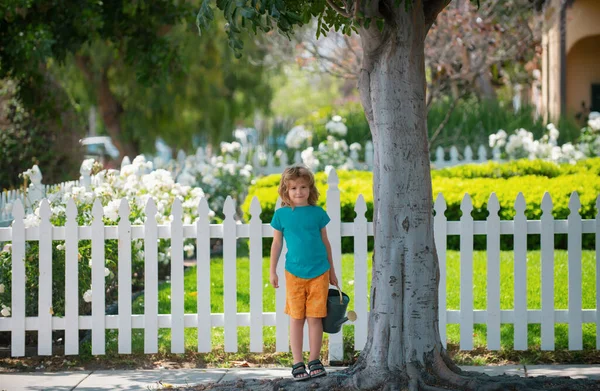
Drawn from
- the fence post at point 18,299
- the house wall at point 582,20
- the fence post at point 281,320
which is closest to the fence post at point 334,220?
the fence post at point 281,320

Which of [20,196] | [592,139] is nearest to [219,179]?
[20,196]

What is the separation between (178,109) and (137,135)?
1135mm

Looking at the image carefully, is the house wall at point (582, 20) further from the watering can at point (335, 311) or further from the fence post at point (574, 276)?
the watering can at point (335, 311)

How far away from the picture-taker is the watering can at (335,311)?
539cm

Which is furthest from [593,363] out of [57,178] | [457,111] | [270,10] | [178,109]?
[178,109]

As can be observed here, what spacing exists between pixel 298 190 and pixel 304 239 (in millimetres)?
294

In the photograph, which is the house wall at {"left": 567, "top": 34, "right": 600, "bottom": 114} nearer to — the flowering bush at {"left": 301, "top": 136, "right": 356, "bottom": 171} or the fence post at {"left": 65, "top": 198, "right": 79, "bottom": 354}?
the flowering bush at {"left": 301, "top": 136, "right": 356, "bottom": 171}

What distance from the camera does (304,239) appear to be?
541 cm

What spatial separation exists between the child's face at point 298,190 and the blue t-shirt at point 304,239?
6cm

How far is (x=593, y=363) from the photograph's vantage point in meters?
6.19

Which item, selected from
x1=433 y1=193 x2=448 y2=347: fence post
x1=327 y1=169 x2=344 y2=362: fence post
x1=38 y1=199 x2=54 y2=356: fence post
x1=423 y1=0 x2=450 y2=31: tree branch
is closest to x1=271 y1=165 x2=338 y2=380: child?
x1=327 y1=169 x2=344 y2=362: fence post

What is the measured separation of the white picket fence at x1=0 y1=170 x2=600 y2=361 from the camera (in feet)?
20.3

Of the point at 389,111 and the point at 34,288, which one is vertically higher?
the point at 389,111

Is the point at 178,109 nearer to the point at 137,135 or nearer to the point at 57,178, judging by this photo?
the point at 137,135
